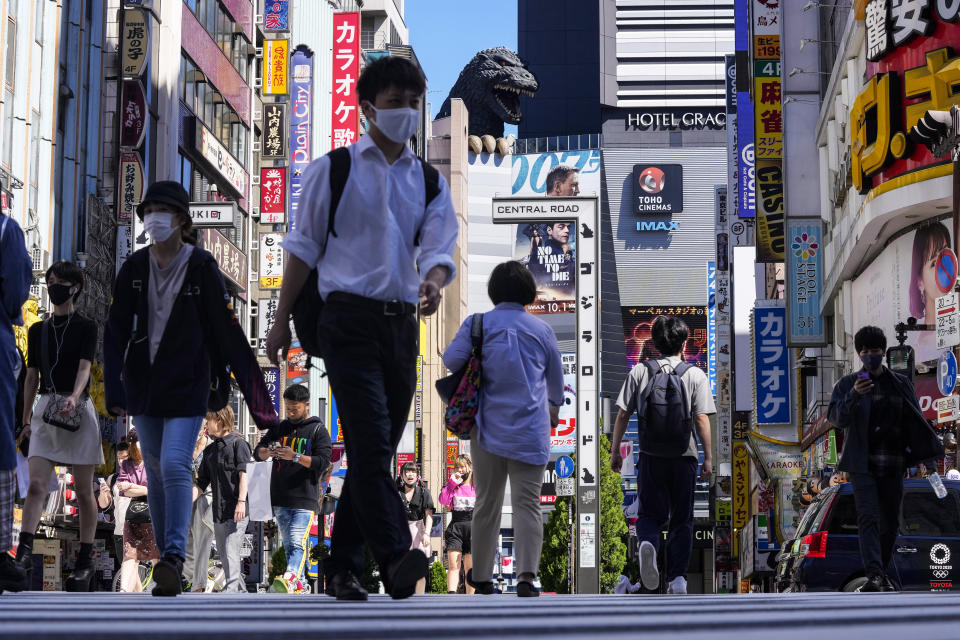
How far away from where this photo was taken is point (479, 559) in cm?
747

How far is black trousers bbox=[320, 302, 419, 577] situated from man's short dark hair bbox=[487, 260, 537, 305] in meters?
2.24

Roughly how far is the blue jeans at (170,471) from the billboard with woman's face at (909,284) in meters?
17.8

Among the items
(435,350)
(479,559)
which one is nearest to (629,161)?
(435,350)

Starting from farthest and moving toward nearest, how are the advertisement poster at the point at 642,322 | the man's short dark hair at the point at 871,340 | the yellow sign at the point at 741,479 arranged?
1. the advertisement poster at the point at 642,322
2. the yellow sign at the point at 741,479
3. the man's short dark hair at the point at 871,340

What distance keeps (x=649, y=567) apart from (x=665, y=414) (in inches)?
38.1

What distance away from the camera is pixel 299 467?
11430mm

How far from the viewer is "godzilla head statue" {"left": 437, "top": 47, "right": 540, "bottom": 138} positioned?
101 meters

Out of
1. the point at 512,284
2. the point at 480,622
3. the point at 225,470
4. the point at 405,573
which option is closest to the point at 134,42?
the point at 225,470

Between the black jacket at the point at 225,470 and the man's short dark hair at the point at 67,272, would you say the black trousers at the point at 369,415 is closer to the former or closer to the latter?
the man's short dark hair at the point at 67,272

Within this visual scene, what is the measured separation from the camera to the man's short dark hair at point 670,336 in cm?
916

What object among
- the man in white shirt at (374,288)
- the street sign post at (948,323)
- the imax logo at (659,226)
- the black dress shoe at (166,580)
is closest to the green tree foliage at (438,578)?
the street sign post at (948,323)

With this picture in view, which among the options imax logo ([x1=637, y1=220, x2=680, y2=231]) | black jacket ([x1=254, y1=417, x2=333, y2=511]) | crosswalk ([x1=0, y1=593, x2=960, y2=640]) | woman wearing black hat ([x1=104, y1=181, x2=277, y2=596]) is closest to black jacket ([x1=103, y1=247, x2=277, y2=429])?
woman wearing black hat ([x1=104, y1=181, x2=277, y2=596])

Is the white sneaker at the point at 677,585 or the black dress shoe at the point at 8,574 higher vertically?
the black dress shoe at the point at 8,574

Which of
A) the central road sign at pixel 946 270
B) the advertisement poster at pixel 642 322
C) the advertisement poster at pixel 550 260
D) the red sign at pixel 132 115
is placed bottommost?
the central road sign at pixel 946 270
